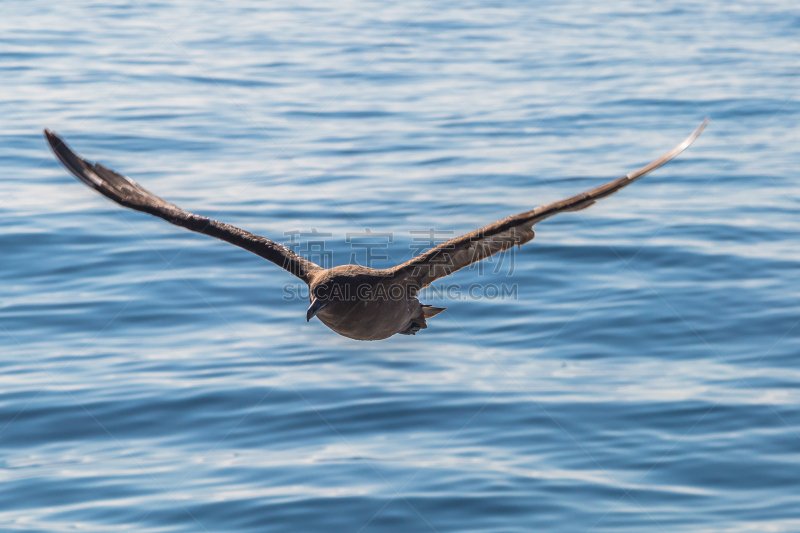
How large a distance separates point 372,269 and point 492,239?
106 centimetres

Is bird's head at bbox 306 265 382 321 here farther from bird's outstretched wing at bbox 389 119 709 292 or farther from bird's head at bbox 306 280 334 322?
bird's outstretched wing at bbox 389 119 709 292

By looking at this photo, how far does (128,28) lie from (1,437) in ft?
57.1

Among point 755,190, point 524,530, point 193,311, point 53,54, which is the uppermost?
point 53,54

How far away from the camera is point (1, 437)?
30.7 ft

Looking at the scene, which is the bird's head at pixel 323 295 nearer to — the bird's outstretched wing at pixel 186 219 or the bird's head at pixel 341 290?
the bird's head at pixel 341 290

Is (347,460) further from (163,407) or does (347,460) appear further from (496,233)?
(496,233)

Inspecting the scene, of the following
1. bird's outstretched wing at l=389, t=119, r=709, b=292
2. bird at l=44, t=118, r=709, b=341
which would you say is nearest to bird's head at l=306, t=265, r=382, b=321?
bird at l=44, t=118, r=709, b=341

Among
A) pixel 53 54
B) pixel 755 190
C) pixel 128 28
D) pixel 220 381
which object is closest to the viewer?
pixel 220 381

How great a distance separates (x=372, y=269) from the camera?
7.66 metres

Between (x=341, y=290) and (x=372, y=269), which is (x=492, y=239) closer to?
(x=372, y=269)

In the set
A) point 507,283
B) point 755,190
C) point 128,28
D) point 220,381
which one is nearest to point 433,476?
point 220,381

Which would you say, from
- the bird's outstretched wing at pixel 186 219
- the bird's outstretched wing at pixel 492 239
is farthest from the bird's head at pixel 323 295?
the bird's outstretched wing at pixel 186 219

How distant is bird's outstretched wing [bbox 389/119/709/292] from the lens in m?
6.37

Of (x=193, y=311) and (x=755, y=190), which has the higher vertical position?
(x=755, y=190)
